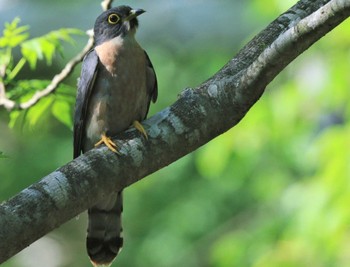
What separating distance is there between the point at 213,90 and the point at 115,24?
1.79m

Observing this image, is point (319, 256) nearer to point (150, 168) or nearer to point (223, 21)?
point (150, 168)

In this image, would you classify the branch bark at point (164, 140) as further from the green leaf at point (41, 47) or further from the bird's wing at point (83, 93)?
Result: the bird's wing at point (83, 93)

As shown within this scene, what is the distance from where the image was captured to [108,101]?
5.16 m

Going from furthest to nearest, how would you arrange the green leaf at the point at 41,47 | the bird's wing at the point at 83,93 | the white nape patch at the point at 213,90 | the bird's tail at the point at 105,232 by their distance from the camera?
1. the bird's tail at the point at 105,232
2. the bird's wing at the point at 83,93
3. the green leaf at the point at 41,47
4. the white nape patch at the point at 213,90

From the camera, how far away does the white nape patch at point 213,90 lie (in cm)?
382

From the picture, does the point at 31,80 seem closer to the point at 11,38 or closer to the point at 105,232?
the point at 11,38

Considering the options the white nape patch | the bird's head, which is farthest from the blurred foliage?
the white nape patch

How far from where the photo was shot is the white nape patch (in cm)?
382

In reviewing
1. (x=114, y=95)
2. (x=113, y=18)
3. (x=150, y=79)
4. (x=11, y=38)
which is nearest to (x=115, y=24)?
(x=113, y=18)

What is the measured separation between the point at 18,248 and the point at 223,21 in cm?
1110

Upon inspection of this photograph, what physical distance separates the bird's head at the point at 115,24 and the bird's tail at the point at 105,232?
102 centimetres

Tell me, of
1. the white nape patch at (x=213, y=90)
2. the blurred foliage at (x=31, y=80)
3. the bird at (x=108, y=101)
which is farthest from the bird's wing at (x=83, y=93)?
the white nape patch at (x=213, y=90)

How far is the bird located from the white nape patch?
1254mm

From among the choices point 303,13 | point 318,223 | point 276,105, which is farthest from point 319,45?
point 303,13
